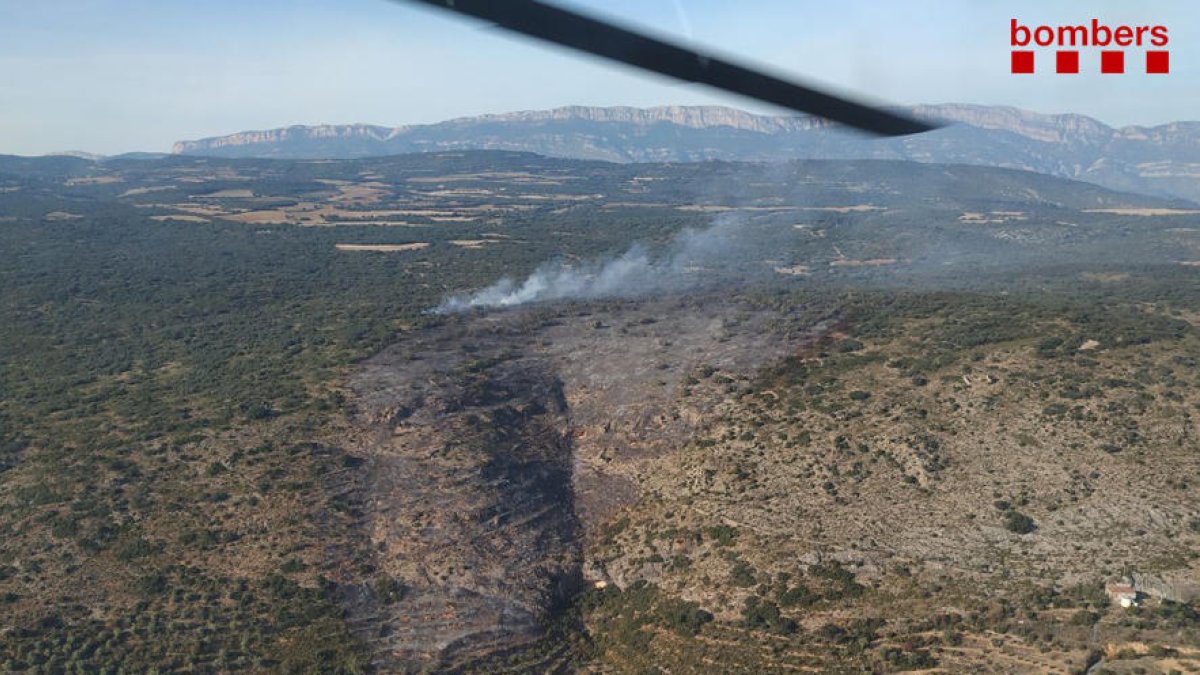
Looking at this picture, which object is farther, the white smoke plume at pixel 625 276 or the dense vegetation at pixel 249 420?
the white smoke plume at pixel 625 276

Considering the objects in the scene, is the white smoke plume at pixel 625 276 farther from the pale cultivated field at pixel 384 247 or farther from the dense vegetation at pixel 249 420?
the pale cultivated field at pixel 384 247

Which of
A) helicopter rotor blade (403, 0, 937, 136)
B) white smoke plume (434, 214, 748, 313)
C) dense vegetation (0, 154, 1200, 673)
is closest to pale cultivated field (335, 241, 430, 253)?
dense vegetation (0, 154, 1200, 673)

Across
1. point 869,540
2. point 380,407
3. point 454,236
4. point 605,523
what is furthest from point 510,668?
point 454,236

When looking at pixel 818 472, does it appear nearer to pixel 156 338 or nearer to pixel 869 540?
pixel 869 540

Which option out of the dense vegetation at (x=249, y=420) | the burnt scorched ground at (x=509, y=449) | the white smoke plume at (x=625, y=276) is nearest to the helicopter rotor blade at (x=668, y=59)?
the dense vegetation at (x=249, y=420)

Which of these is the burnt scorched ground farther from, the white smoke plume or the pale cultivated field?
the pale cultivated field

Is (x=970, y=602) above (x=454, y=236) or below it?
Answer: below
